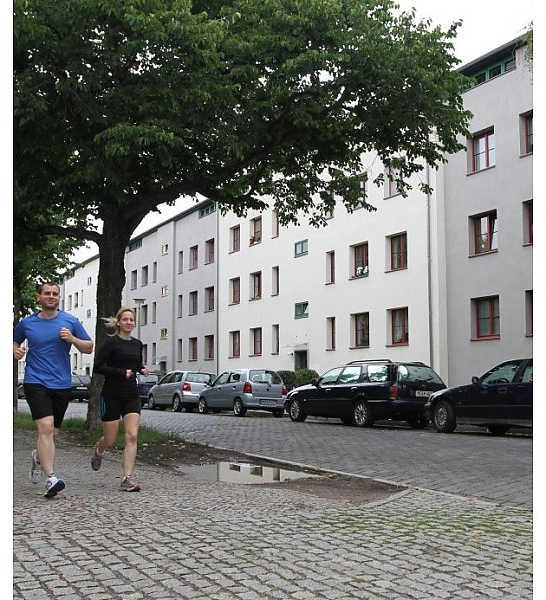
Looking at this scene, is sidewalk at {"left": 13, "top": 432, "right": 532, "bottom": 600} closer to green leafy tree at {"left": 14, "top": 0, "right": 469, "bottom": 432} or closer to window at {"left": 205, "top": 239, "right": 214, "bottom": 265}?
green leafy tree at {"left": 14, "top": 0, "right": 469, "bottom": 432}

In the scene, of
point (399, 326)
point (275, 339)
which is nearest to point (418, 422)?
point (399, 326)

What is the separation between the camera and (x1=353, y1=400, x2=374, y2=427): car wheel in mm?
20781

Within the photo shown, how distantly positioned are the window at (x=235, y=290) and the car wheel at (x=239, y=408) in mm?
18104

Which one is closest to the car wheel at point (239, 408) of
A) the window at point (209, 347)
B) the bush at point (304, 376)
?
the bush at point (304, 376)

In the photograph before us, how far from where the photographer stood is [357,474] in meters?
10.6

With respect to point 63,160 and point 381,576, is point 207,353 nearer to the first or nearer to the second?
point 63,160

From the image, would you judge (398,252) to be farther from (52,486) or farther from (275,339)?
(52,486)

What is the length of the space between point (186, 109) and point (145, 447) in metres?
5.33

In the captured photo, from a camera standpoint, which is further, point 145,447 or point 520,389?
point 520,389

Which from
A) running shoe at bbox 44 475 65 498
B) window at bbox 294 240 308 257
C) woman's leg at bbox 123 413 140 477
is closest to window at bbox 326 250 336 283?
window at bbox 294 240 308 257

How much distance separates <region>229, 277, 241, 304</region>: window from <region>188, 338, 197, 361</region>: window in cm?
601

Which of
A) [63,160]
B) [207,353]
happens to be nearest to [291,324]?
[207,353]

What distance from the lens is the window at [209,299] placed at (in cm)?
4962

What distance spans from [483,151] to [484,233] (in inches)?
111
